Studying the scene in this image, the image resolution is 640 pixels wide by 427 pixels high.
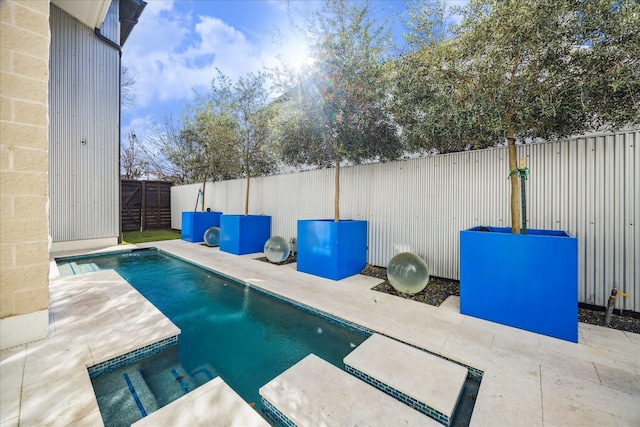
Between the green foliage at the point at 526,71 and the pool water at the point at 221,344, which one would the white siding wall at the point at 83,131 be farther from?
the green foliage at the point at 526,71

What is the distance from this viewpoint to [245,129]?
Result: 6984 millimetres

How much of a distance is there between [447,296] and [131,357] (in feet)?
13.1

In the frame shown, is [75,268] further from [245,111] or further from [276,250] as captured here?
[245,111]

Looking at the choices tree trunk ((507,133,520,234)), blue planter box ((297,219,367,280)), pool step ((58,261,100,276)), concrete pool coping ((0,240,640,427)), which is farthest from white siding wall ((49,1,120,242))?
tree trunk ((507,133,520,234))

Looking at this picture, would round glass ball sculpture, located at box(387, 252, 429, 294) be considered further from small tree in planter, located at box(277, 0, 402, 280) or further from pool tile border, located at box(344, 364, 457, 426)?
pool tile border, located at box(344, 364, 457, 426)

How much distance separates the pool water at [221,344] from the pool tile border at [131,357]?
7 cm

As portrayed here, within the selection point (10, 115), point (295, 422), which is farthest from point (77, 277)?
point (295, 422)

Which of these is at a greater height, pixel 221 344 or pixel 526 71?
pixel 526 71

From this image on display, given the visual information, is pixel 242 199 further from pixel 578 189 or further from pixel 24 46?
pixel 578 189

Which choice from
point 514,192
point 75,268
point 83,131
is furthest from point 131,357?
point 83,131

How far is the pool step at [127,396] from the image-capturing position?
177cm

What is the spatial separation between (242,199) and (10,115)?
643 cm

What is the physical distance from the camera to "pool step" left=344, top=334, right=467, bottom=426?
1.74 meters

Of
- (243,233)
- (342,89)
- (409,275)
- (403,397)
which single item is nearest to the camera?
(403,397)
